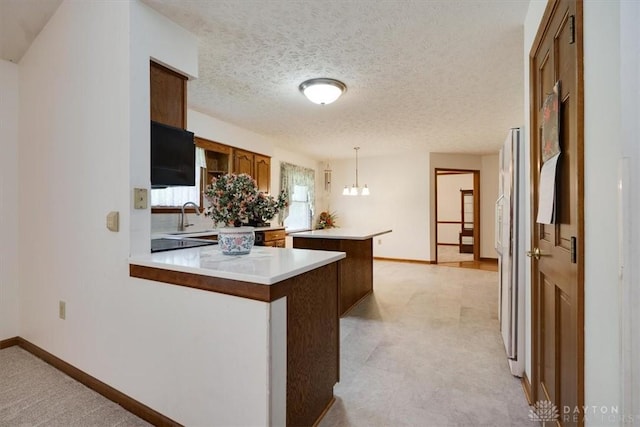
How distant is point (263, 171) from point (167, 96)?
326 cm

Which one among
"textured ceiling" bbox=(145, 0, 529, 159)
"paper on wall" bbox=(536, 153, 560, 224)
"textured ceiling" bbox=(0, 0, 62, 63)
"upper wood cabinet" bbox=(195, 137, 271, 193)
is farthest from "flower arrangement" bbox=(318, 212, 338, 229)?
"paper on wall" bbox=(536, 153, 560, 224)

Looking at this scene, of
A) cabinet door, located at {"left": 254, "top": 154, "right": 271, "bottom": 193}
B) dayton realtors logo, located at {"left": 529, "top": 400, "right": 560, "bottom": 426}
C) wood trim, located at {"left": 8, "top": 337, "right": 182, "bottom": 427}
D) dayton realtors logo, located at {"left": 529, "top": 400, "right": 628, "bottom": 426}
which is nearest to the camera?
dayton realtors logo, located at {"left": 529, "top": 400, "right": 628, "bottom": 426}

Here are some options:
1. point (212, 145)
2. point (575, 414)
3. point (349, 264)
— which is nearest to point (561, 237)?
point (575, 414)

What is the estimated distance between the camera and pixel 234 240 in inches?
69.7

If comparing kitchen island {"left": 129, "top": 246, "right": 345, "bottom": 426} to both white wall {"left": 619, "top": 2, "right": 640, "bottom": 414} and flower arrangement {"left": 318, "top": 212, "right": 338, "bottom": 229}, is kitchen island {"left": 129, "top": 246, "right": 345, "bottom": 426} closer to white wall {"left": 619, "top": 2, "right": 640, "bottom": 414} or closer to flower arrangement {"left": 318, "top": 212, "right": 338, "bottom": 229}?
white wall {"left": 619, "top": 2, "right": 640, "bottom": 414}

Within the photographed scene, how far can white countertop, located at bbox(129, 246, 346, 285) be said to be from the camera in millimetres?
1327

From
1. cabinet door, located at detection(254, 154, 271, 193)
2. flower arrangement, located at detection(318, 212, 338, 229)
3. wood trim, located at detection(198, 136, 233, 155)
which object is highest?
wood trim, located at detection(198, 136, 233, 155)

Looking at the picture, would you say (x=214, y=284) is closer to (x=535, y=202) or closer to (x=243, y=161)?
(x=535, y=202)

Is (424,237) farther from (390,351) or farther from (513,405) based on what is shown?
(513,405)

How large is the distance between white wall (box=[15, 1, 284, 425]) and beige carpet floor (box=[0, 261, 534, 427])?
0.17m

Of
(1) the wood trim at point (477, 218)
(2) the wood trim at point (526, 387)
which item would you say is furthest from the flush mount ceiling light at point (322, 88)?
(1) the wood trim at point (477, 218)

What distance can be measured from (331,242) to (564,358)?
8.41ft

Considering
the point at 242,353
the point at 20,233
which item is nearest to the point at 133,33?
the point at 242,353

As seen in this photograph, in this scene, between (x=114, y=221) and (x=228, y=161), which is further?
(x=228, y=161)
